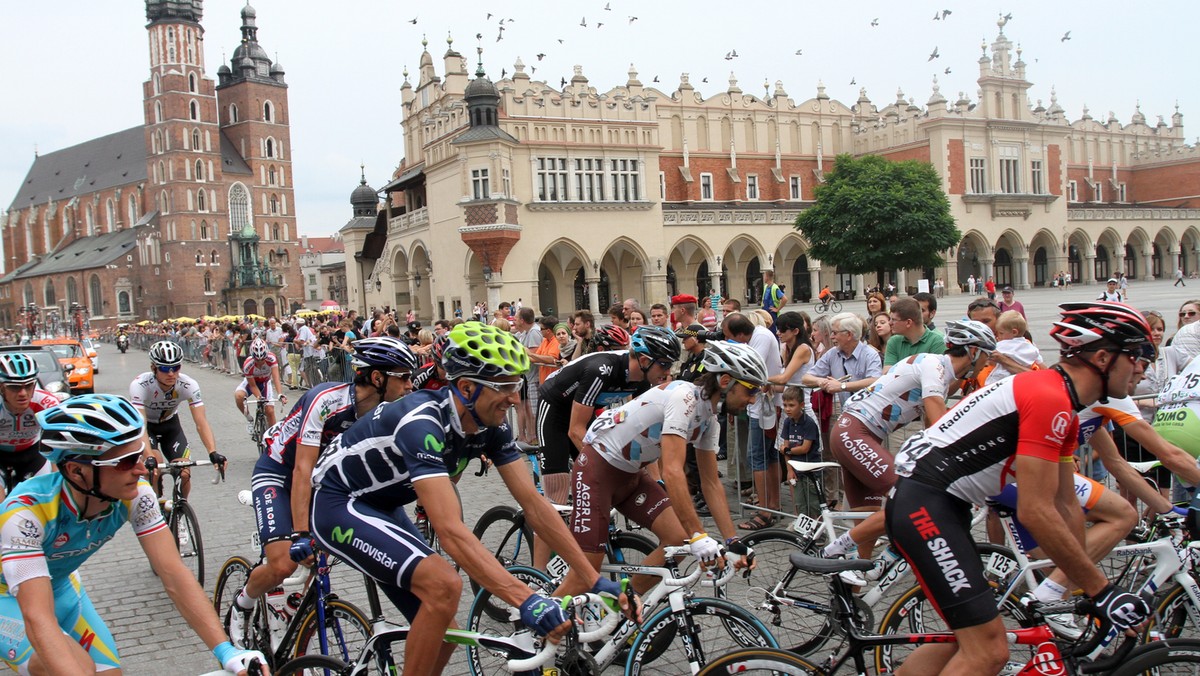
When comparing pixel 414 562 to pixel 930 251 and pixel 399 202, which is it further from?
pixel 399 202

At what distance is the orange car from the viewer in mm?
21911

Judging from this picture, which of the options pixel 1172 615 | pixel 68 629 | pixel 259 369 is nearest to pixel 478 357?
pixel 68 629

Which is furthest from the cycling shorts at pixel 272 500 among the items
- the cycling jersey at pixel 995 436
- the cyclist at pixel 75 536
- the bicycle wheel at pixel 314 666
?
the cycling jersey at pixel 995 436

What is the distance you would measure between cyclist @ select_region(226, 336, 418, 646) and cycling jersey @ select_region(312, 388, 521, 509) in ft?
3.06

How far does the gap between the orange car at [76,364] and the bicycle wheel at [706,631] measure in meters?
20.5

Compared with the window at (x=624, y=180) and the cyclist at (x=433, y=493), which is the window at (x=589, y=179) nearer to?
the window at (x=624, y=180)

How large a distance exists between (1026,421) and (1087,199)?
8584 cm

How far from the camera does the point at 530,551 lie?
5949 millimetres

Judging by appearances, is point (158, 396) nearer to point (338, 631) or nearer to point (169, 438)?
point (169, 438)

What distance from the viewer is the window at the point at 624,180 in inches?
1836

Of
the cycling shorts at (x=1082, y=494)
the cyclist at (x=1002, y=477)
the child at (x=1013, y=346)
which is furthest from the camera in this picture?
the child at (x=1013, y=346)

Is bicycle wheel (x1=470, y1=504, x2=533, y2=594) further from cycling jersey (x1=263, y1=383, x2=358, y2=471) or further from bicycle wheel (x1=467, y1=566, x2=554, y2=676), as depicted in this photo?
cycling jersey (x1=263, y1=383, x2=358, y2=471)

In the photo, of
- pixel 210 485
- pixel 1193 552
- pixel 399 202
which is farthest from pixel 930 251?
pixel 1193 552

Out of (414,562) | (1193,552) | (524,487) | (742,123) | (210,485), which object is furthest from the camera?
(742,123)
